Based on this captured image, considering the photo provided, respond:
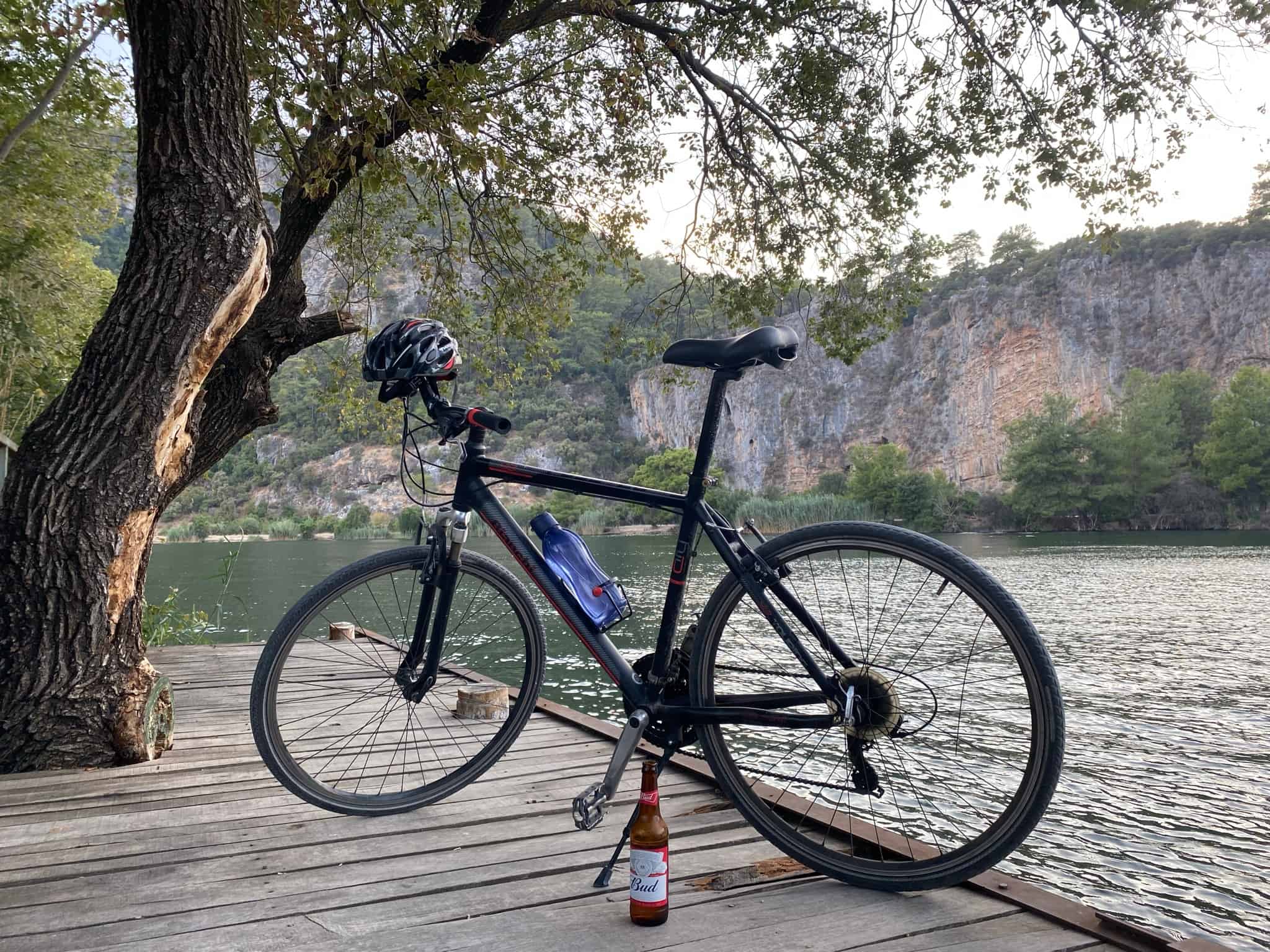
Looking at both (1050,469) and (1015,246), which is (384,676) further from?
(1015,246)

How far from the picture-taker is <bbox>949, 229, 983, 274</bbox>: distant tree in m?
71.0

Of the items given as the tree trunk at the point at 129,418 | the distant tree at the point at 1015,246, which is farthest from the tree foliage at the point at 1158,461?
the tree trunk at the point at 129,418

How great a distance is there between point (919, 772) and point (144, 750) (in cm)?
457

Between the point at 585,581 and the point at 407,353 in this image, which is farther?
the point at 407,353

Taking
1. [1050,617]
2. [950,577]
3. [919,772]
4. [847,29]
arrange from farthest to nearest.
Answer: [1050,617], [847,29], [919,772], [950,577]

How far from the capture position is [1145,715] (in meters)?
7.39

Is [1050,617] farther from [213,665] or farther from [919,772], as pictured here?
[213,665]

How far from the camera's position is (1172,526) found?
42.4 m

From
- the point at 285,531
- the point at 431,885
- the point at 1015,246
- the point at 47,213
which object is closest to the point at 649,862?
the point at 431,885

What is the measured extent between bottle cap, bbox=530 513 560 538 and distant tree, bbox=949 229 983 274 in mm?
73917

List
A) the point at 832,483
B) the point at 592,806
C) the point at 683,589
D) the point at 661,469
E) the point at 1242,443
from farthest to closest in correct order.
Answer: the point at 661,469
the point at 832,483
the point at 1242,443
the point at 683,589
the point at 592,806

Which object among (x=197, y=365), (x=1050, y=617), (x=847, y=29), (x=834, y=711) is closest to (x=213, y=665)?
(x=197, y=365)

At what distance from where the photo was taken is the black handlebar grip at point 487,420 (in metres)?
2.29

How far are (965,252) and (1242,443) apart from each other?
36612 millimetres
